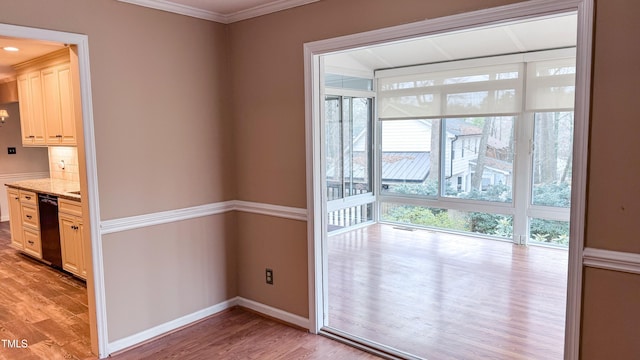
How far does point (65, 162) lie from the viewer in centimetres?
564

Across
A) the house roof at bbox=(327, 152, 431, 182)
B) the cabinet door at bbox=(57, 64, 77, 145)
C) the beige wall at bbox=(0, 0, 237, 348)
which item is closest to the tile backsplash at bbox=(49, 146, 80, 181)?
the cabinet door at bbox=(57, 64, 77, 145)

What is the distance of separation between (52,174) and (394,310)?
4933 millimetres

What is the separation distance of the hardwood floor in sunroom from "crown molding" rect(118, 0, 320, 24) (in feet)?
8.25

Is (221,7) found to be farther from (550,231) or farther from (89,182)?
(550,231)

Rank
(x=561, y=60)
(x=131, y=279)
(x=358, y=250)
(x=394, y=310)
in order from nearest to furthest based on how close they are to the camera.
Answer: (x=131, y=279) → (x=394, y=310) → (x=561, y=60) → (x=358, y=250)

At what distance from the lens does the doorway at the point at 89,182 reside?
9.25 feet

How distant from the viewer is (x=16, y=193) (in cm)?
548

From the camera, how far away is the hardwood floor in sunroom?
3193 mm

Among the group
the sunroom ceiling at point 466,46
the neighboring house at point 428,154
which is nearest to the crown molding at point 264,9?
the sunroom ceiling at point 466,46

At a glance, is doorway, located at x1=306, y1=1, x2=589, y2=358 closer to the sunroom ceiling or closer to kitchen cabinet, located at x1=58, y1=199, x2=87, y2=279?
the sunroom ceiling

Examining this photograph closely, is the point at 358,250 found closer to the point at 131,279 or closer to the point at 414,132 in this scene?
the point at 414,132

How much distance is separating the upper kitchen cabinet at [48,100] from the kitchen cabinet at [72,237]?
2.24 feet

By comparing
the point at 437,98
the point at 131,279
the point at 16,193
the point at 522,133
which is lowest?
the point at 131,279

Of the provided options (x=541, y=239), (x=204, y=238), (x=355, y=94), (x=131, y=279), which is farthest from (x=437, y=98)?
(x=131, y=279)
